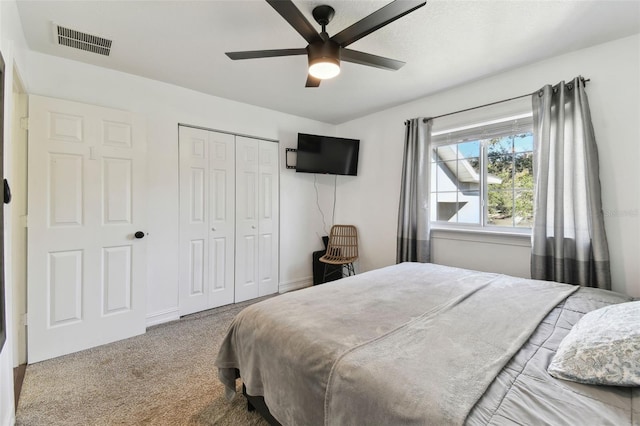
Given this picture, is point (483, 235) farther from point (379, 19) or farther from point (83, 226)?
point (83, 226)

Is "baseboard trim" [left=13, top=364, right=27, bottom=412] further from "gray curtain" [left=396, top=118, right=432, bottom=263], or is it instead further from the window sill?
the window sill

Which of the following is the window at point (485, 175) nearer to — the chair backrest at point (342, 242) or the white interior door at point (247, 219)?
the chair backrest at point (342, 242)

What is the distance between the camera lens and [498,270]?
106 inches

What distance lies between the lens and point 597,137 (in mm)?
2178

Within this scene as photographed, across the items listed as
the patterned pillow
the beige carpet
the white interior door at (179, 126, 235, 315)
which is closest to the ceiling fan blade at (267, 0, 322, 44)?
the patterned pillow

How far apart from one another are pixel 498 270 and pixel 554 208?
748mm

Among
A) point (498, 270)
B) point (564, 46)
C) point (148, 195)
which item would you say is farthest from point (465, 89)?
point (148, 195)

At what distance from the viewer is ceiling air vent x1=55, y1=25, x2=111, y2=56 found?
2.04 metres

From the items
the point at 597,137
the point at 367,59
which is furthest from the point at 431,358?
the point at 597,137

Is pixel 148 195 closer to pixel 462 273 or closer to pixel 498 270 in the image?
pixel 462 273

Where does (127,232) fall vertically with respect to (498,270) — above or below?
above

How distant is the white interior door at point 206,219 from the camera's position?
3.04 metres

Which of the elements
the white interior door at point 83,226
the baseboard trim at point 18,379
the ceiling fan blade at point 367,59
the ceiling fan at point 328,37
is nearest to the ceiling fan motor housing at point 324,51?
the ceiling fan at point 328,37

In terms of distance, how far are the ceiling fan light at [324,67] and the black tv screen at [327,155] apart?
1.83 metres
